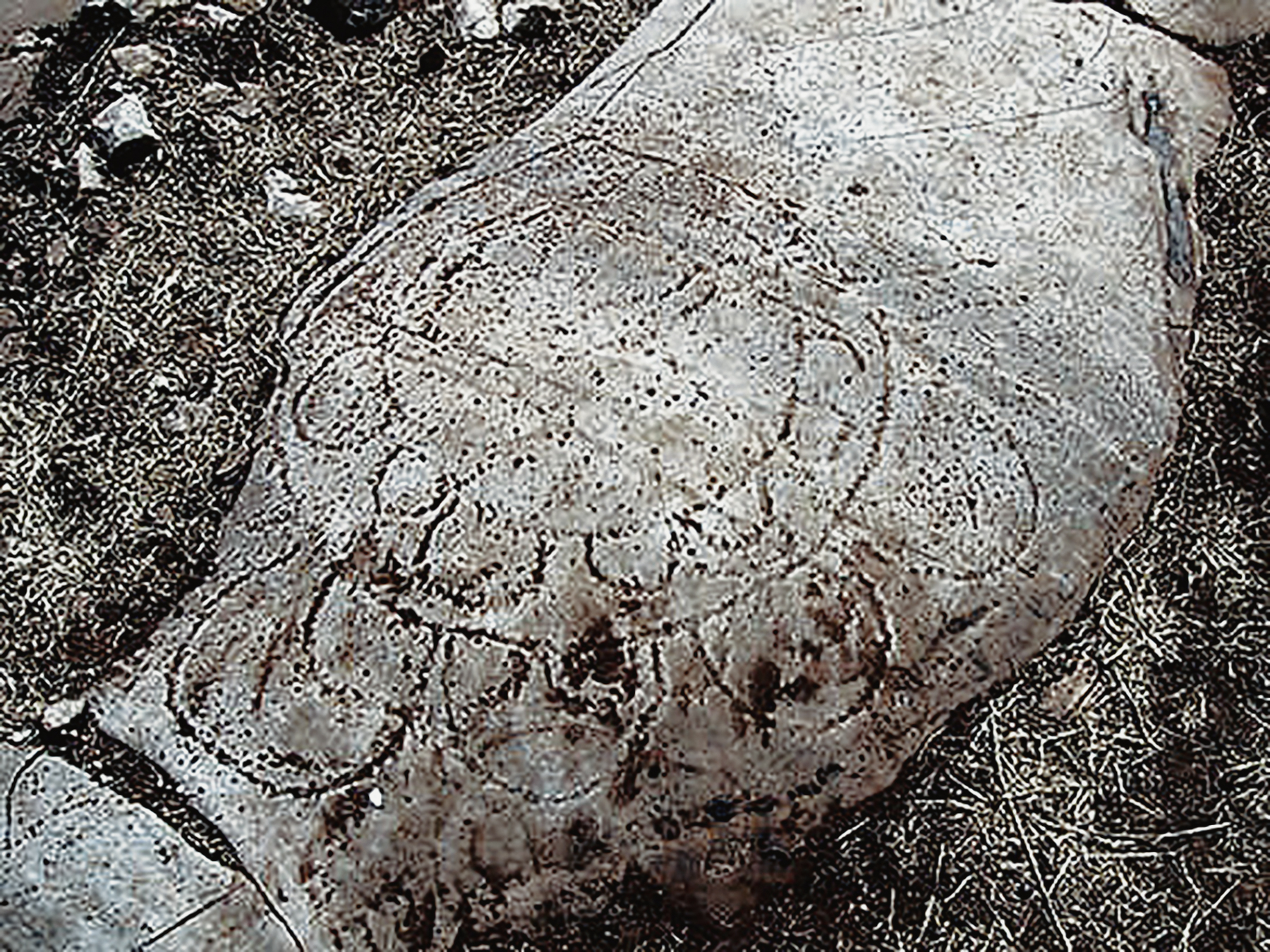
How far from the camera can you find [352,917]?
213 cm

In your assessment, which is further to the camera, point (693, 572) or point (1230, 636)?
A: point (1230, 636)

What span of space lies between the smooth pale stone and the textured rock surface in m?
0.45

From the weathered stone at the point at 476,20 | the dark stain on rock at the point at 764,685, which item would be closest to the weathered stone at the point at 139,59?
the weathered stone at the point at 476,20

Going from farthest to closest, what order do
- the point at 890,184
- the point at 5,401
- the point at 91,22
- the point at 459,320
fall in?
the point at 91,22 < the point at 5,401 < the point at 890,184 < the point at 459,320

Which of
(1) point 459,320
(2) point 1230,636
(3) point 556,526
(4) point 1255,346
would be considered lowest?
(2) point 1230,636

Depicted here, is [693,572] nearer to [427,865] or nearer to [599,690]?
[599,690]

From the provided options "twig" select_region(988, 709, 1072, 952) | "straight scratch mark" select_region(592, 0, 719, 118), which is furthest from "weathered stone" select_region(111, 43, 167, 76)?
"twig" select_region(988, 709, 1072, 952)

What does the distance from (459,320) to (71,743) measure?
2.48ft

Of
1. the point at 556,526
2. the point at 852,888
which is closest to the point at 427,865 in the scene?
the point at 556,526

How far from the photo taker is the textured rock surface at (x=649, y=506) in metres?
2.15

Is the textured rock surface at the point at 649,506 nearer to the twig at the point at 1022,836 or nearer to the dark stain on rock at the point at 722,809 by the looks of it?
the dark stain on rock at the point at 722,809

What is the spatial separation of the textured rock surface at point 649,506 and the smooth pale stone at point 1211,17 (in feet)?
1.48

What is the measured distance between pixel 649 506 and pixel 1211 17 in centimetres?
150

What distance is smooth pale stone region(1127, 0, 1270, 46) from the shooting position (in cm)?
292
